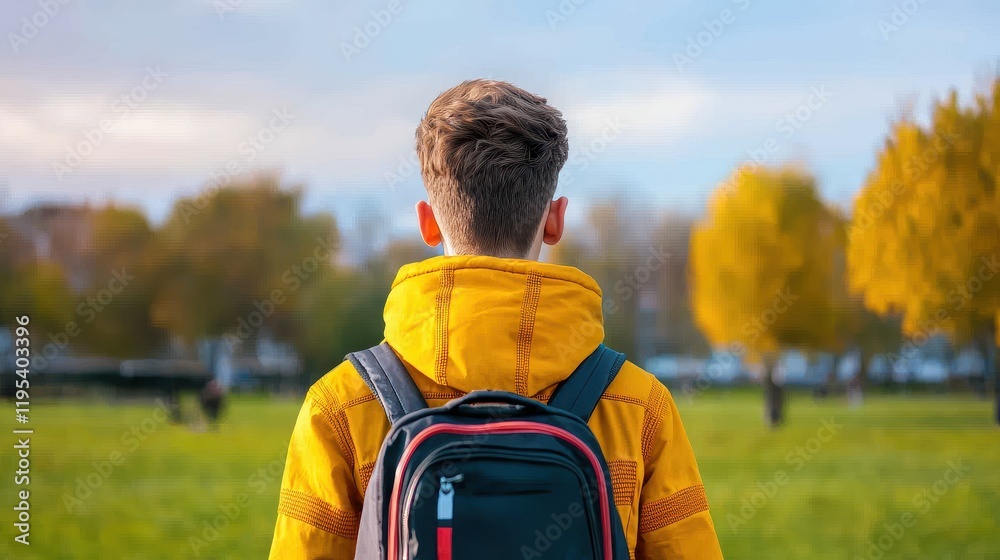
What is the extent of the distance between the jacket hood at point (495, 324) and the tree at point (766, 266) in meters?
34.1

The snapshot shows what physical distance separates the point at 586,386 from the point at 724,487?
1547cm

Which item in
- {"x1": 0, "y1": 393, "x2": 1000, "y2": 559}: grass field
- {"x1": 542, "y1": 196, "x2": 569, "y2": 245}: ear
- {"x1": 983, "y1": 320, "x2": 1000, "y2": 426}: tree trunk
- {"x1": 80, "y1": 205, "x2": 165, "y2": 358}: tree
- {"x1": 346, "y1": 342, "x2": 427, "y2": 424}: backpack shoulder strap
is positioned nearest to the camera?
{"x1": 346, "y1": 342, "x2": 427, "y2": 424}: backpack shoulder strap

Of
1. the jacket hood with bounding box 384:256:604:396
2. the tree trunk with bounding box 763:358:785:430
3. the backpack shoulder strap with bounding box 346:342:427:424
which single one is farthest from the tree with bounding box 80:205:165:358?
the jacket hood with bounding box 384:256:604:396

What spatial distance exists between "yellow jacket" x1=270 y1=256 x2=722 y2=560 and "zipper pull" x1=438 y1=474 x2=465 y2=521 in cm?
19

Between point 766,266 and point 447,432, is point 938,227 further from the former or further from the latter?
point 447,432

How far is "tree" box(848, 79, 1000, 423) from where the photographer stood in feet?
93.2

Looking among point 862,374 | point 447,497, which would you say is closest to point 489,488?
point 447,497

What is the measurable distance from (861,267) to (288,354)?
104ft

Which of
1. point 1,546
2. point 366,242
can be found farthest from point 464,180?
point 366,242

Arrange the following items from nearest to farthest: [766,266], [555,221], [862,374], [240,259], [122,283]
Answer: [555,221]
[766,266]
[122,283]
[240,259]
[862,374]

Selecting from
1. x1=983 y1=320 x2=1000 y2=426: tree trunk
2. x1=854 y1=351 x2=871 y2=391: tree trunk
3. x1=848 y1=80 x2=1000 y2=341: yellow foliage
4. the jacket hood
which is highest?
x1=848 y1=80 x2=1000 y2=341: yellow foliage

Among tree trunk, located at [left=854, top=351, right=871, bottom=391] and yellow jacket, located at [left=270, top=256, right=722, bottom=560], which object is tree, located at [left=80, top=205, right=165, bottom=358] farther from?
yellow jacket, located at [left=270, top=256, right=722, bottom=560]

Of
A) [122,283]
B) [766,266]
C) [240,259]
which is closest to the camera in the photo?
[766,266]

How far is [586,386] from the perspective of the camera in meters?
1.88
